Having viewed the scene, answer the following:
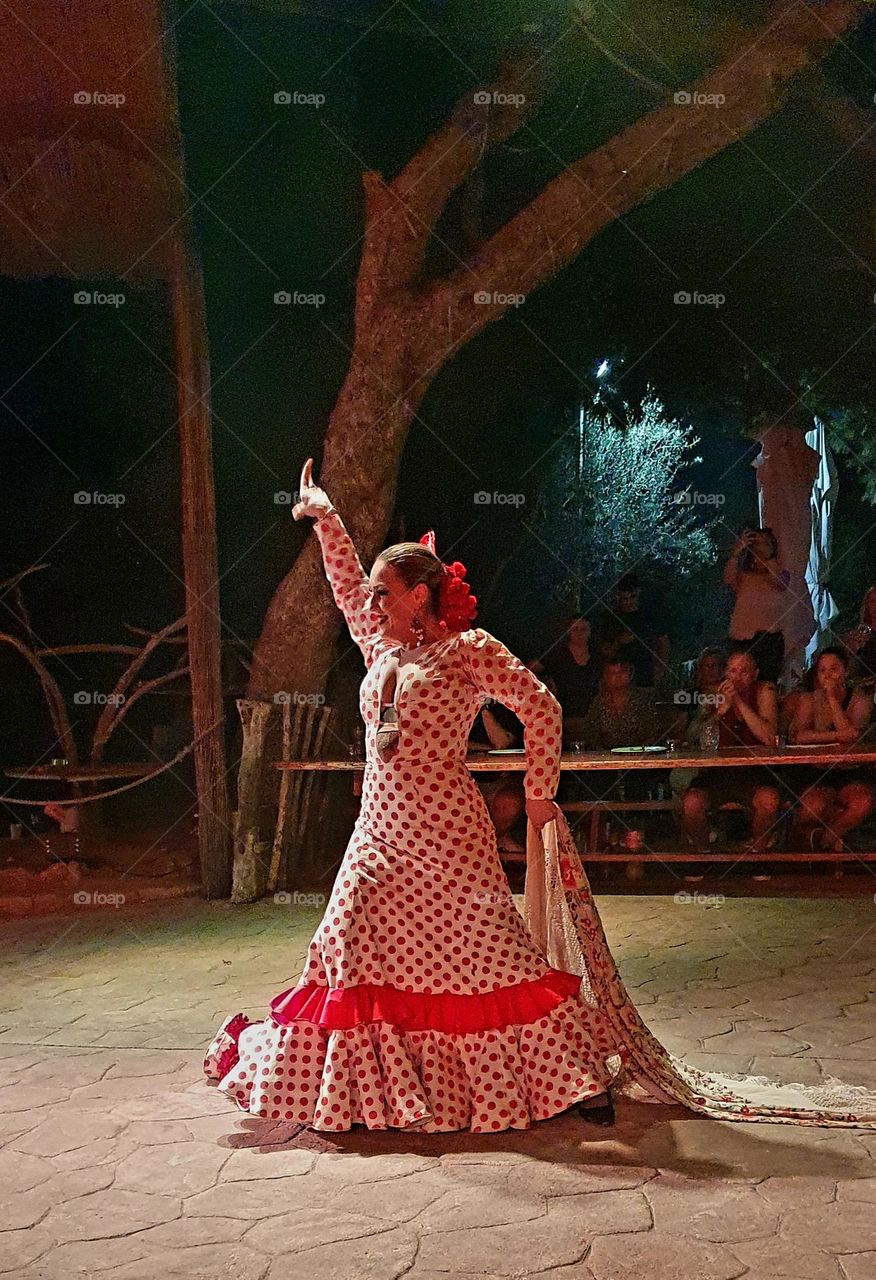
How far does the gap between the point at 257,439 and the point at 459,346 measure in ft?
5.69

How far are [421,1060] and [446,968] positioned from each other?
278mm

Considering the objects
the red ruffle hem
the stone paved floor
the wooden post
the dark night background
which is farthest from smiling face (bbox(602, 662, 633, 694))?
the red ruffle hem

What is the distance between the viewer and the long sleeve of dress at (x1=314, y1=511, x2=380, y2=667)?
4.05 meters

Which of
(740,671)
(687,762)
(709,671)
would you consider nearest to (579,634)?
(709,671)

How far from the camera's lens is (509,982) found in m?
3.63

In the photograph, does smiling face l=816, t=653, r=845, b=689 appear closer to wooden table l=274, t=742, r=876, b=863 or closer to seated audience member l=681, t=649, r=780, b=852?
seated audience member l=681, t=649, r=780, b=852

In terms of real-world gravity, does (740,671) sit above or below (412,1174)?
above

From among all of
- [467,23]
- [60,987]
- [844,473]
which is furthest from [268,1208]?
[844,473]

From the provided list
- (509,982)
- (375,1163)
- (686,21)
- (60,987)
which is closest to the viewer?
(375,1163)

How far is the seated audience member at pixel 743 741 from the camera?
7344mm

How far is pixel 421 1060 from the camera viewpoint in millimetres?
3584

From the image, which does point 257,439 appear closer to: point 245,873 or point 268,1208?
point 245,873

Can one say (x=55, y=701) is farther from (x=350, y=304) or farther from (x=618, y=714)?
(x=618, y=714)

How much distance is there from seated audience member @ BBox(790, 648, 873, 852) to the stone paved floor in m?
2.33
